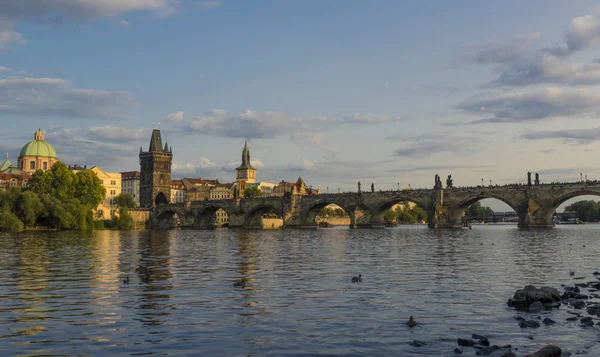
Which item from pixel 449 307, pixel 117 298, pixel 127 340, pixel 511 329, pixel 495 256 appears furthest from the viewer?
pixel 495 256

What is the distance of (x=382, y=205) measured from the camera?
124562 mm

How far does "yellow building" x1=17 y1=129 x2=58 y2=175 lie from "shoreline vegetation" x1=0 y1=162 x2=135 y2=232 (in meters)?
57.6

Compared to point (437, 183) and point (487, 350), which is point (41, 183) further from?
point (487, 350)

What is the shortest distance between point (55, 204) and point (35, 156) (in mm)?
85062

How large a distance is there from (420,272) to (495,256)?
44.8 ft

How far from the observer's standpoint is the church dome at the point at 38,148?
17138 cm

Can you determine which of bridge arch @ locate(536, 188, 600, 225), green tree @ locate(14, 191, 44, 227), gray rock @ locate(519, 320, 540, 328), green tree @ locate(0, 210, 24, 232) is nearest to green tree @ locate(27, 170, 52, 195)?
green tree @ locate(14, 191, 44, 227)

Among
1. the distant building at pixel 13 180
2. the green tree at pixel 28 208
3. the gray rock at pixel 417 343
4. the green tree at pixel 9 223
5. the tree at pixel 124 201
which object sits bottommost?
the gray rock at pixel 417 343

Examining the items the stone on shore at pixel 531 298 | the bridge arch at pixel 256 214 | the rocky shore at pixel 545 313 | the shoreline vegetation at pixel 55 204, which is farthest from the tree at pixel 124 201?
the stone on shore at pixel 531 298

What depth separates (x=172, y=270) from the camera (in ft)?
104

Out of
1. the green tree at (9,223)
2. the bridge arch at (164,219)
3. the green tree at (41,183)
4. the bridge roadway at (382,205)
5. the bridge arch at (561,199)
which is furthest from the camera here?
the bridge arch at (164,219)

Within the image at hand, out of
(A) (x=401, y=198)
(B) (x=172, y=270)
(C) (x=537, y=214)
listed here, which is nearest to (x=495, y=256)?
(B) (x=172, y=270)

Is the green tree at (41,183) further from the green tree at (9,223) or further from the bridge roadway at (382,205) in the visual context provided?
the bridge roadway at (382,205)

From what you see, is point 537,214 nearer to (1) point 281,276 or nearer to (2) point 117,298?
(1) point 281,276
